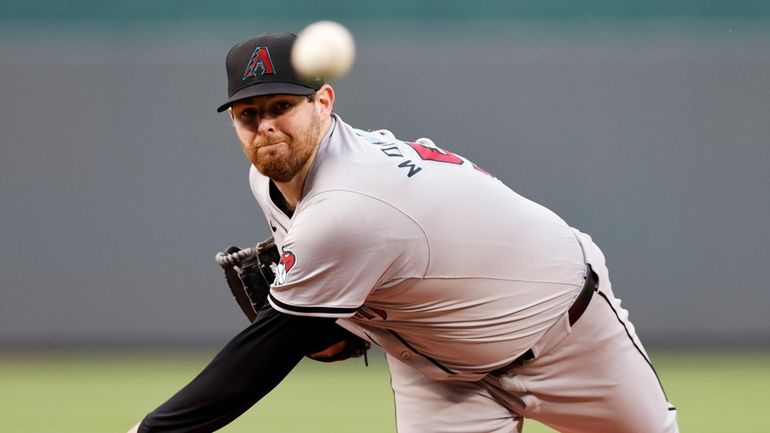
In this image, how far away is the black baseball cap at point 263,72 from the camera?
2.90m

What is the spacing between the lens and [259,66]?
292 cm

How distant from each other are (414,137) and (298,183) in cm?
491

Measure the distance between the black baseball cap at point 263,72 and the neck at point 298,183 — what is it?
15 centimetres

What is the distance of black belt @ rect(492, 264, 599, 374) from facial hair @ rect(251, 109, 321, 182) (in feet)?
3.13

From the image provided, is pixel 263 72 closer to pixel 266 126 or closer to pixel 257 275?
pixel 266 126

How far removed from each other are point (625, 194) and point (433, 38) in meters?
1.80

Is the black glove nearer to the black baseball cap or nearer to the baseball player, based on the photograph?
the baseball player

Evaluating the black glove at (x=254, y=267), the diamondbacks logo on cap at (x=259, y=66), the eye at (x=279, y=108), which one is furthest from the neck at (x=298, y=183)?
the black glove at (x=254, y=267)

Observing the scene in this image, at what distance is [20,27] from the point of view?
875 centimetres

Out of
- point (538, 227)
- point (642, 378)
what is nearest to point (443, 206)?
point (538, 227)

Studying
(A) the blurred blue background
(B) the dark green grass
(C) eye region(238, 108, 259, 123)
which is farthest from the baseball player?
(A) the blurred blue background

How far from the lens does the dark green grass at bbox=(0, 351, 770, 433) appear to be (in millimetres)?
6043

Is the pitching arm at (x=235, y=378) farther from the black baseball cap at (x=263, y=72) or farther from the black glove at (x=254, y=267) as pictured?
the black glove at (x=254, y=267)

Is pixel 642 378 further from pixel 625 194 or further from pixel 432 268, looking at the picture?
pixel 625 194
